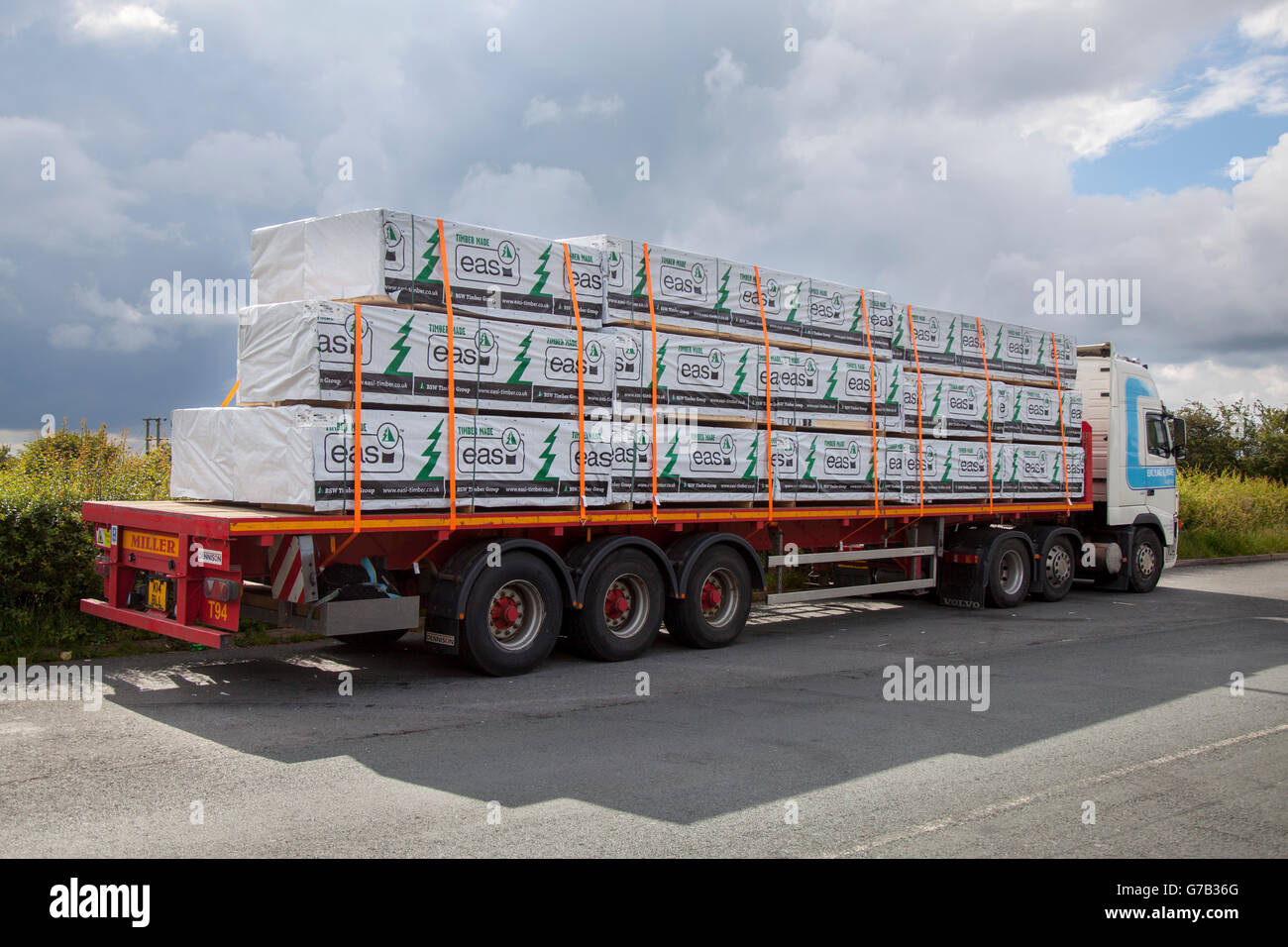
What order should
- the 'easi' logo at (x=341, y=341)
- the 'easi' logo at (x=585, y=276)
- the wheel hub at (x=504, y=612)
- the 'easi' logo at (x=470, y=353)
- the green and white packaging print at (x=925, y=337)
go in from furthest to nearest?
1. the green and white packaging print at (x=925, y=337)
2. the 'easi' logo at (x=585, y=276)
3. the wheel hub at (x=504, y=612)
4. the 'easi' logo at (x=470, y=353)
5. the 'easi' logo at (x=341, y=341)

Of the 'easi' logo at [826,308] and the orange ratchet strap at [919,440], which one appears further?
the orange ratchet strap at [919,440]

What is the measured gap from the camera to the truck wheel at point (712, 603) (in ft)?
34.4

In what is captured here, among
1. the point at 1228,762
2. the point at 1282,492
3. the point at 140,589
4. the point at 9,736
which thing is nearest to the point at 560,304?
the point at 140,589

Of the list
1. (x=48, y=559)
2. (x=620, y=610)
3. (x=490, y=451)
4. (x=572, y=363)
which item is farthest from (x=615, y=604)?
(x=48, y=559)

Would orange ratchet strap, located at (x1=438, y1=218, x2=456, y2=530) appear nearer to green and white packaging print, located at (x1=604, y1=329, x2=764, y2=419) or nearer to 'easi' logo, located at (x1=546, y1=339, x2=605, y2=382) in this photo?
'easi' logo, located at (x1=546, y1=339, x2=605, y2=382)

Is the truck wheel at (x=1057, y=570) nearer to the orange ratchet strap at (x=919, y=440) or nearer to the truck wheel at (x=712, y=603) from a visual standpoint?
the orange ratchet strap at (x=919, y=440)

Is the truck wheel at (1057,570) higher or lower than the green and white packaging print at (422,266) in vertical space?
lower

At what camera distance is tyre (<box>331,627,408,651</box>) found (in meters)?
10.4

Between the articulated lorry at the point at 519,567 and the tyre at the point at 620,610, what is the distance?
0.02 meters

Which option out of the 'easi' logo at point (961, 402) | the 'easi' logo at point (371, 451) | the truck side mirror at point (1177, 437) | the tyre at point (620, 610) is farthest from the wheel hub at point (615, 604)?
the truck side mirror at point (1177, 437)

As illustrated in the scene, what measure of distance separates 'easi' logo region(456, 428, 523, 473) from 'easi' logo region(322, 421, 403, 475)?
1.90 ft

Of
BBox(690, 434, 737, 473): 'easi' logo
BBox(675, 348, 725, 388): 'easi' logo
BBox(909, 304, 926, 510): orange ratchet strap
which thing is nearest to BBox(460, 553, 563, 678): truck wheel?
BBox(690, 434, 737, 473): 'easi' logo

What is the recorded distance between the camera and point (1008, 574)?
591 inches

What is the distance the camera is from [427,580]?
920cm
